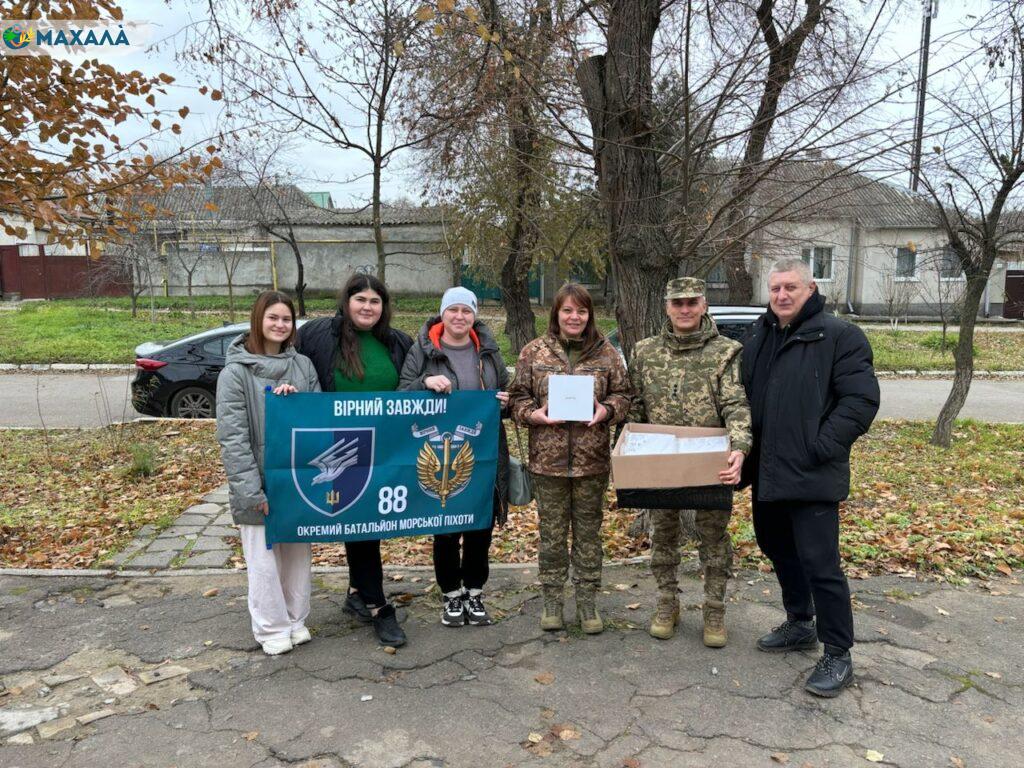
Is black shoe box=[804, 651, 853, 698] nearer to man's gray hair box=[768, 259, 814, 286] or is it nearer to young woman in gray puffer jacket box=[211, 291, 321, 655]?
man's gray hair box=[768, 259, 814, 286]

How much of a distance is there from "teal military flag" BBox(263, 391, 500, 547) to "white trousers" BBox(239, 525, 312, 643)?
0.11 metres

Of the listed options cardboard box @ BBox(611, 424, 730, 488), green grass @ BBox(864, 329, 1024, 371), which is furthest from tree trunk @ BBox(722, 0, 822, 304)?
green grass @ BBox(864, 329, 1024, 371)

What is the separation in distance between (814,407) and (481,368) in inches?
71.9

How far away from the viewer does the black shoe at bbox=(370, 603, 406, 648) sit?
4207 millimetres

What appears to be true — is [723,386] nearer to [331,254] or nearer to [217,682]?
[217,682]

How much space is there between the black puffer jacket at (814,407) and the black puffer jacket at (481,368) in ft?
4.86

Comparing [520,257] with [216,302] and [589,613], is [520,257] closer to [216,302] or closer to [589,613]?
[589,613]

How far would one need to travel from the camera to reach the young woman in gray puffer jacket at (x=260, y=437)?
3916 millimetres

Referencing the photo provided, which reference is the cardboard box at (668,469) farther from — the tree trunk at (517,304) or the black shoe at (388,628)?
the tree trunk at (517,304)

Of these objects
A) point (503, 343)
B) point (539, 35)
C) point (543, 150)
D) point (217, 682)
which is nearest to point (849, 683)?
point (217, 682)

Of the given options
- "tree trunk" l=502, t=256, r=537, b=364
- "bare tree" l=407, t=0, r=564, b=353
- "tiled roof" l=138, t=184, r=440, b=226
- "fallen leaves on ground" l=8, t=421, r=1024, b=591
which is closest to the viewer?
"fallen leaves on ground" l=8, t=421, r=1024, b=591

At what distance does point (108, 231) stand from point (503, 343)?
1419 centimetres

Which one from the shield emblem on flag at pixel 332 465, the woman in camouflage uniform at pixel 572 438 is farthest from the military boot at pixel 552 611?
the shield emblem on flag at pixel 332 465

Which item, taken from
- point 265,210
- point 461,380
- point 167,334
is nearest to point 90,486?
point 461,380
